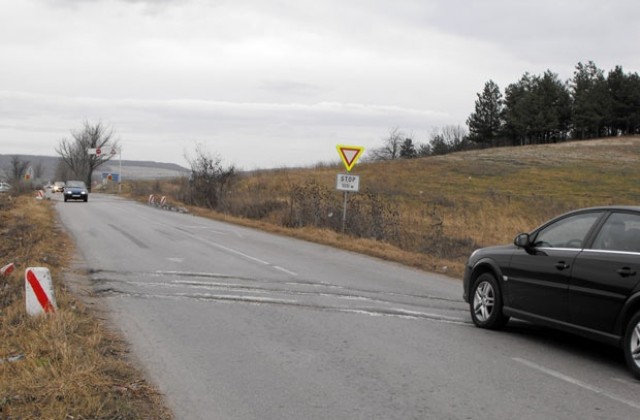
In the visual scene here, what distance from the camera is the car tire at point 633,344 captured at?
18.7 feet

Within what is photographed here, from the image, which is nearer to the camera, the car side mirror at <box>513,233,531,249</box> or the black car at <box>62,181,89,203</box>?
the car side mirror at <box>513,233,531,249</box>

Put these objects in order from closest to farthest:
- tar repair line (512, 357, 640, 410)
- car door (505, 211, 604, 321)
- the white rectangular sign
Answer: tar repair line (512, 357, 640, 410) < car door (505, 211, 604, 321) < the white rectangular sign

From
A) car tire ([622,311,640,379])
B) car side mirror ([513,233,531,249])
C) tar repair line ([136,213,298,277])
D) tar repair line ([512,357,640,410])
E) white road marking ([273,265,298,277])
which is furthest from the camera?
tar repair line ([136,213,298,277])

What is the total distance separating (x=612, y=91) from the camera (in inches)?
3844

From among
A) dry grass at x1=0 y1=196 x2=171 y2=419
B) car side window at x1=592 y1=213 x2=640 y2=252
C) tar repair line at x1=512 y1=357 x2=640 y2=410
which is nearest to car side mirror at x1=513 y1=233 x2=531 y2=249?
car side window at x1=592 y1=213 x2=640 y2=252

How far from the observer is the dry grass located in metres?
4.46

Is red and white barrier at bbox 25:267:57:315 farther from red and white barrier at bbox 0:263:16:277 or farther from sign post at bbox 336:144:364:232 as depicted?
sign post at bbox 336:144:364:232

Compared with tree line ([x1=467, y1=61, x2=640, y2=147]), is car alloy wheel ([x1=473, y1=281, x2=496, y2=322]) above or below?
below

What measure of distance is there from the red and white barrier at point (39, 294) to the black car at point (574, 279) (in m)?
5.19

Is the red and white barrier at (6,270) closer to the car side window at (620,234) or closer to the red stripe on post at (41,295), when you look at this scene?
the red stripe on post at (41,295)

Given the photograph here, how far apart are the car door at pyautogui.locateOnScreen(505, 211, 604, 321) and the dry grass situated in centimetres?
425

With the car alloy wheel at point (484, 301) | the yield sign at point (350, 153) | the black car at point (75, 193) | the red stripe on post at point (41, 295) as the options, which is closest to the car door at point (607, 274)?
the car alloy wheel at point (484, 301)

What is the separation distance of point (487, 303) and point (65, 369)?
504cm

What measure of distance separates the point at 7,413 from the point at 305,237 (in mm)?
16825
